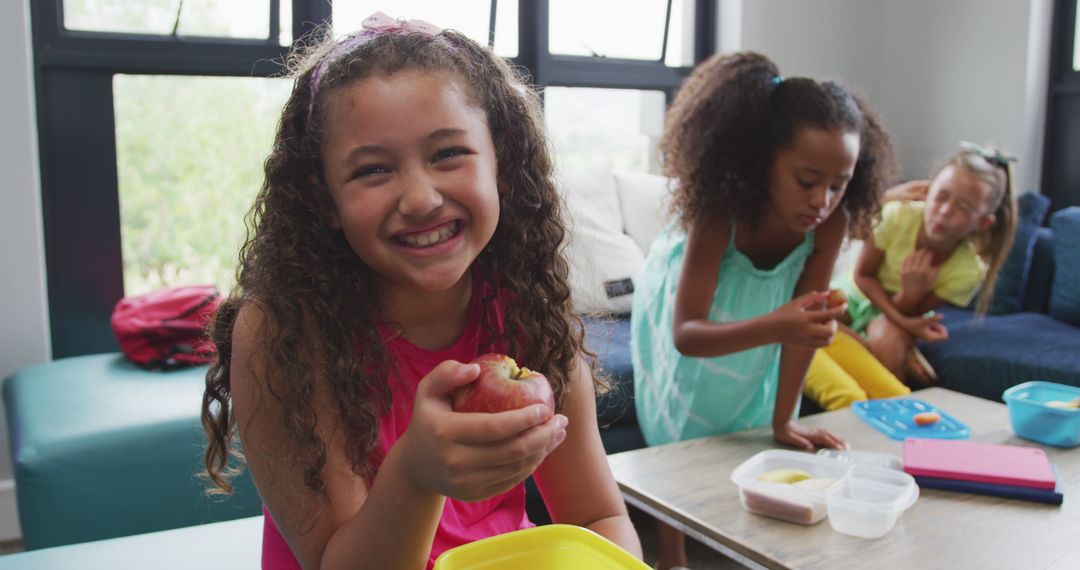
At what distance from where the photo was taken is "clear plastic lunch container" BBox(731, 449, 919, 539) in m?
1.20

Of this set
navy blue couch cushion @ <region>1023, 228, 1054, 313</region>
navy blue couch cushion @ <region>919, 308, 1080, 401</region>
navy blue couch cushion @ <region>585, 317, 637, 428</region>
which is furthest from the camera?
navy blue couch cushion @ <region>1023, 228, 1054, 313</region>

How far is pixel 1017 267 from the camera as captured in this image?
3301 millimetres

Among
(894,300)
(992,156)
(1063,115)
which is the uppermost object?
(1063,115)

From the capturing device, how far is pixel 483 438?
707 millimetres

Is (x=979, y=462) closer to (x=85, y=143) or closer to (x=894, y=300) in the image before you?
(x=894, y=300)

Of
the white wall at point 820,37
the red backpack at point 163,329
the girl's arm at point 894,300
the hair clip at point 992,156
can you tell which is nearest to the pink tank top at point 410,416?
the red backpack at point 163,329

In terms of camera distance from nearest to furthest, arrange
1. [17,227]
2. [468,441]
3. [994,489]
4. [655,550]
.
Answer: [468,441], [994,489], [655,550], [17,227]

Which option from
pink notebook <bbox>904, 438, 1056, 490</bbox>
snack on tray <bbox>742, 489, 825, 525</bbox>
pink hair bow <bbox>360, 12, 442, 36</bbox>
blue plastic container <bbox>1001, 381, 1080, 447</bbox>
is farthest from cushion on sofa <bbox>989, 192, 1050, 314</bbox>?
pink hair bow <bbox>360, 12, 442, 36</bbox>

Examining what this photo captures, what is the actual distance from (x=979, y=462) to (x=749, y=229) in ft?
2.16

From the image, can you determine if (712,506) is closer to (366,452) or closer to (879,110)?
(366,452)

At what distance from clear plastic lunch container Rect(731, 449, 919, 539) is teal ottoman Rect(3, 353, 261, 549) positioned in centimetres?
119

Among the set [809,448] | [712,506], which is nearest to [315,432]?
[712,506]

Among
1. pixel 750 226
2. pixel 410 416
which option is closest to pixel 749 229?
pixel 750 226

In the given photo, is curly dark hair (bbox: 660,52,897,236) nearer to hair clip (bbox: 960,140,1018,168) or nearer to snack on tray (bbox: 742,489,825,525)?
snack on tray (bbox: 742,489,825,525)
